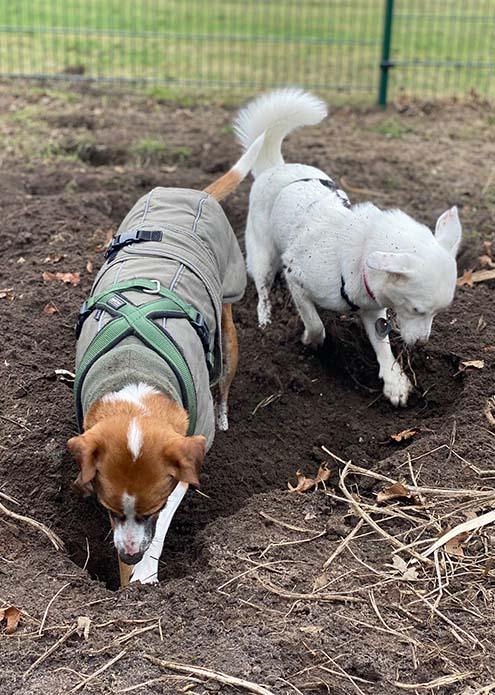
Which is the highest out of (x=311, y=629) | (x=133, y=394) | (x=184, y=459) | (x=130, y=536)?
(x=133, y=394)

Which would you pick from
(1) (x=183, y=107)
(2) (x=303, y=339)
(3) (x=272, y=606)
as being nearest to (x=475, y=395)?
(2) (x=303, y=339)

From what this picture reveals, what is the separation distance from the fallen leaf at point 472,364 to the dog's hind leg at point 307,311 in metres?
0.94

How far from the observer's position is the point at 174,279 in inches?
156

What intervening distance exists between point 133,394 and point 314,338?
8.16 ft

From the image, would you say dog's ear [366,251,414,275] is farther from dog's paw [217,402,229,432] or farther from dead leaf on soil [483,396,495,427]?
dog's paw [217,402,229,432]

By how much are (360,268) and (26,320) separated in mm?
2083

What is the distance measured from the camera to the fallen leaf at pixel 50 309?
555 centimetres

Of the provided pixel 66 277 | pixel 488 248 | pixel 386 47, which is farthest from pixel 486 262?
pixel 386 47

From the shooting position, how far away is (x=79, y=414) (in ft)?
12.6

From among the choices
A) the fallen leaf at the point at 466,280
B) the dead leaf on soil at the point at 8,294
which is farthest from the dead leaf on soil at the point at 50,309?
the fallen leaf at the point at 466,280

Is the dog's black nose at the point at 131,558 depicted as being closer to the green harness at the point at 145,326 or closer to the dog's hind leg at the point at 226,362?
the green harness at the point at 145,326

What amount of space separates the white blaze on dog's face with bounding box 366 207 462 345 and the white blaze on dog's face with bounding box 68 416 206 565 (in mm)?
1903

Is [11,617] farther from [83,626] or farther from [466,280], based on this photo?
[466,280]

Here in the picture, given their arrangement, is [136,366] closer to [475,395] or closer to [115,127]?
[475,395]
